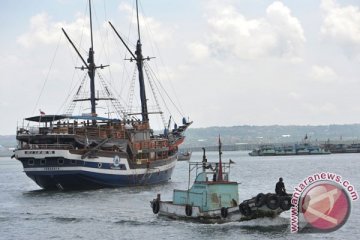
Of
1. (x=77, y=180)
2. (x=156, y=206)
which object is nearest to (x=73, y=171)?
(x=77, y=180)

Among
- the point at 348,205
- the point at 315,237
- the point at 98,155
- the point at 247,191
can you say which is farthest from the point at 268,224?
the point at 98,155

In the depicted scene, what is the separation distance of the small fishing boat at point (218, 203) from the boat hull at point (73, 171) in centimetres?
→ 2643

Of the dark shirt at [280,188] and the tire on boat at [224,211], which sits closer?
the dark shirt at [280,188]

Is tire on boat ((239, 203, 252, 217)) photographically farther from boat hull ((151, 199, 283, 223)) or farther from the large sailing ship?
the large sailing ship

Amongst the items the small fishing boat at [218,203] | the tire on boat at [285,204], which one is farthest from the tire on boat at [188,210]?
the tire on boat at [285,204]

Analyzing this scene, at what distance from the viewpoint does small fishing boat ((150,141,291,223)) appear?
45.3 meters

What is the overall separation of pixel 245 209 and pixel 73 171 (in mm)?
34473

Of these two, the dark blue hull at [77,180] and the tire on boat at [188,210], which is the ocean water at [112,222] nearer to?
the tire on boat at [188,210]

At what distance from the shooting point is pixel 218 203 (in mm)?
47656

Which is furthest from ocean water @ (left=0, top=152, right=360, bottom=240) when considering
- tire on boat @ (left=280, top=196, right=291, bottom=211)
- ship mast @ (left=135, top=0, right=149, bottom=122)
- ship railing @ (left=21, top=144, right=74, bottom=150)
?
ship mast @ (left=135, top=0, right=149, bottom=122)

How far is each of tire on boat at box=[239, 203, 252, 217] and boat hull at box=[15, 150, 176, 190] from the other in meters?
33.8

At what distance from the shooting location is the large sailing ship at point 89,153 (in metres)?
76.1

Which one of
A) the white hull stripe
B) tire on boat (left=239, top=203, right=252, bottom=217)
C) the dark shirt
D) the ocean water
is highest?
the white hull stripe

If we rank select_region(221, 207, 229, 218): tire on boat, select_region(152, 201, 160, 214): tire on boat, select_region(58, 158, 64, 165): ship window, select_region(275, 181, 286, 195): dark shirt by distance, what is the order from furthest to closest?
1. select_region(58, 158, 64, 165): ship window
2. select_region(152, 201, 160, 214): tire on boat
3. select_region(221, 207, 229, 218): tire on boat
4. select_region(275, 181, 286, 195): dark shirt
